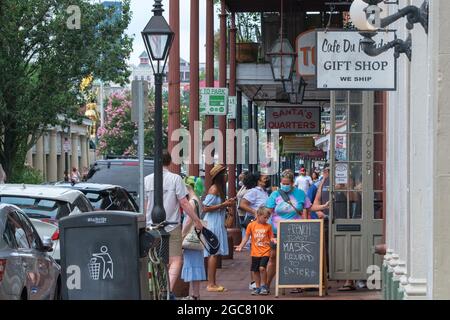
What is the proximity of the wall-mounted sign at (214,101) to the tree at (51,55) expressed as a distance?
1225 cm

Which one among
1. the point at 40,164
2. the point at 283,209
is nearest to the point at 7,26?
the point at 283,209

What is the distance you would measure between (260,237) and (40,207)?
3.25 metres

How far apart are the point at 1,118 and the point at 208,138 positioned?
14.6 meters

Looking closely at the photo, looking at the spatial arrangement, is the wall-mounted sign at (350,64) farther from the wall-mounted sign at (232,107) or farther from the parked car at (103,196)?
the wall-mounted sign at (232,107)

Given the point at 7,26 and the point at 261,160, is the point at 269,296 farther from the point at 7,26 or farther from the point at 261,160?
the point at 261,160

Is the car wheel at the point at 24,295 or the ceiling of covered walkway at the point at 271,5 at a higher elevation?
the ceiling of covered walkway at the point at 271,5

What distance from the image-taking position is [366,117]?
616 inches

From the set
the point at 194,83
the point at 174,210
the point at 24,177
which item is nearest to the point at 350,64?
the point at 174,210

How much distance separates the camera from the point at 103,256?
424 inches

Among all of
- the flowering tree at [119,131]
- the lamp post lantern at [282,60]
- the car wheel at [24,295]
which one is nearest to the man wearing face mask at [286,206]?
the car wheel at [24,295]

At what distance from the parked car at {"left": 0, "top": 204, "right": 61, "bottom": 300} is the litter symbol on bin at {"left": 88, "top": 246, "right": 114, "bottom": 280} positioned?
839mm

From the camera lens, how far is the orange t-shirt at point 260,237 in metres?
15.9

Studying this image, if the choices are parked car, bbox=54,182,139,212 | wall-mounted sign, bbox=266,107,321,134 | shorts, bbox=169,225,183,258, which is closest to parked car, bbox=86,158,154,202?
wall-mounted sign, bbox=266,107,321,134

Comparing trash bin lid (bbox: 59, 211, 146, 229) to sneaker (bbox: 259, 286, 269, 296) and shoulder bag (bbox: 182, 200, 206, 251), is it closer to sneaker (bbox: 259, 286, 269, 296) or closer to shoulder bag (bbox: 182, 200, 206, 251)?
shoulder bag (bbox: 182, 200, 206, 251)
